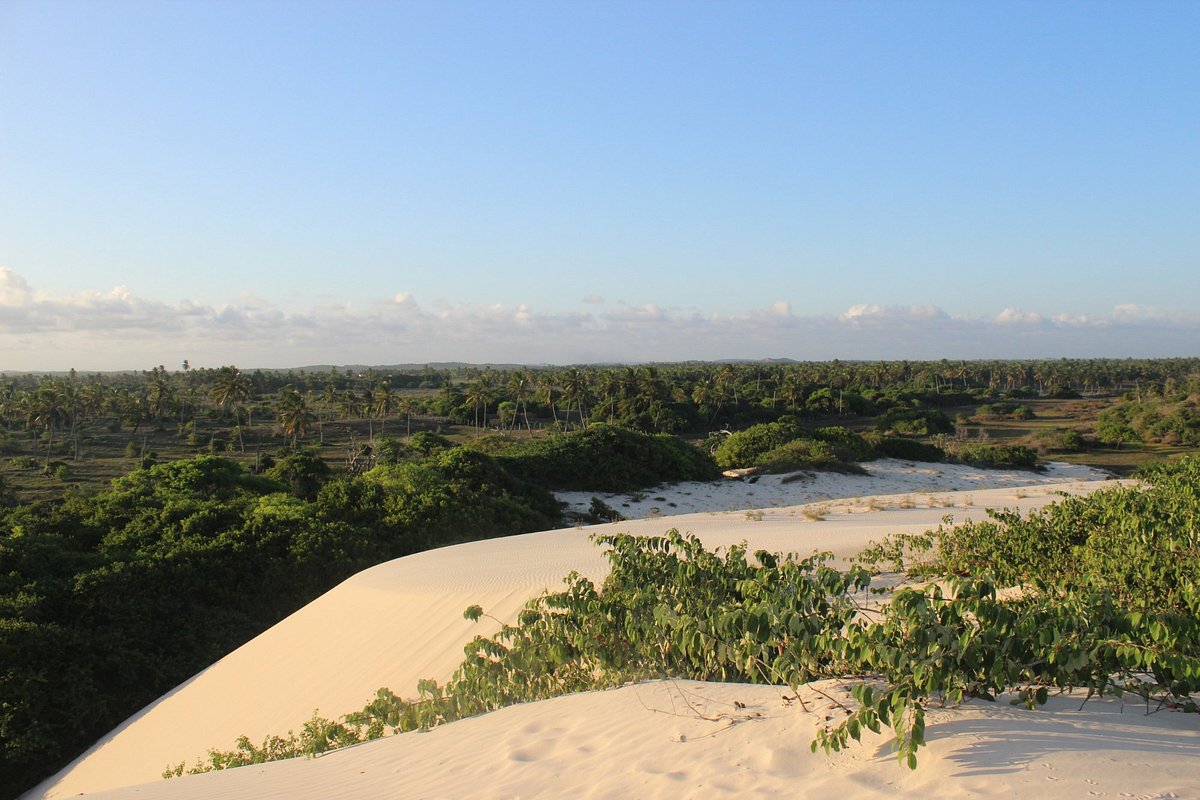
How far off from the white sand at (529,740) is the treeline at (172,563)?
2.92 feet

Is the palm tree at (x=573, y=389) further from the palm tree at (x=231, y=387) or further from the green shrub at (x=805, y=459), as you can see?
the green shrub at (x=805, y=459)

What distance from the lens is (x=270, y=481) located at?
2230cm

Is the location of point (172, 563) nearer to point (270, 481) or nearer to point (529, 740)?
point (270, 481)

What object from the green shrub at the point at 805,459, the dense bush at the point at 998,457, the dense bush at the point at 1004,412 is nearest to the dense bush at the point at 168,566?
the green shrub at the point at 805,459

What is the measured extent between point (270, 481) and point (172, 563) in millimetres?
8785

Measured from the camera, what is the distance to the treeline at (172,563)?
10164mm

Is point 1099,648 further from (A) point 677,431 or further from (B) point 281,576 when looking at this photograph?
(A) point 677,431

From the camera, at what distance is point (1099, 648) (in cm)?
387

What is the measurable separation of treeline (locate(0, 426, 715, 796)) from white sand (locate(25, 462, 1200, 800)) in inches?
35.1

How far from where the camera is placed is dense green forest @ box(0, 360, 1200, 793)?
11.1 m

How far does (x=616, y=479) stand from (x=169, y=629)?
16263mm

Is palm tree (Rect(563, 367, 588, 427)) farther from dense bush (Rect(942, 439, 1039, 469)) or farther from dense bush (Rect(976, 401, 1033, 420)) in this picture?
dense bush (Rect(976, 401, 1033, 420))

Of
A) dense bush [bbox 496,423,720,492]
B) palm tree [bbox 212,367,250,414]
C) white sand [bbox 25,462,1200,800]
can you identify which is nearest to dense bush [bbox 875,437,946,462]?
dense bush [bbox 496,423,720,492]

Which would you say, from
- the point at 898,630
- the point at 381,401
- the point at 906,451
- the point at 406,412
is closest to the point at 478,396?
the point at 381,401
